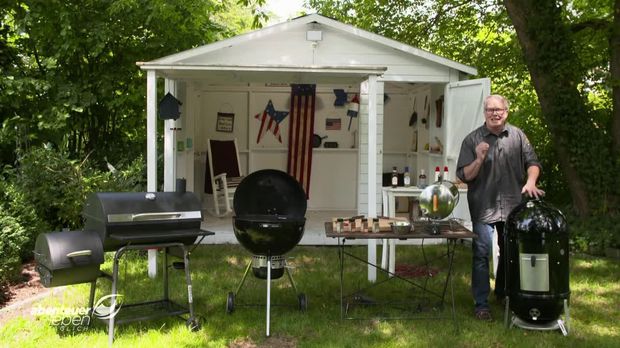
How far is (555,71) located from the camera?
8.14m

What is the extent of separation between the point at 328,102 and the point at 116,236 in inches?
260

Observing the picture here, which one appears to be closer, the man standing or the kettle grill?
the kettle grill

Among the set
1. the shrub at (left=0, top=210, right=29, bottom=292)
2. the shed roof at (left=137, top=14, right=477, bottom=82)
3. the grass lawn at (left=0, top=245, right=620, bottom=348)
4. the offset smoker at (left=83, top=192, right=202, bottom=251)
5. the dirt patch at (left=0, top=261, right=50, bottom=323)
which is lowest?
the dirt patch at (left=0, top=261, right=50, bottom=323)

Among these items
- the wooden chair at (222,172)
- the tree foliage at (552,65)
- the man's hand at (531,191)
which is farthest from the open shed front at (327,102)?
the man's hand at (531,191)

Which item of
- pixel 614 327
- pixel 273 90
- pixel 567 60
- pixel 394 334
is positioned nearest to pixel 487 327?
pixel 394 334

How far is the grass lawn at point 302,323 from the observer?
439 cm

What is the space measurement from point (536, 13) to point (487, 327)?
4.94 meters

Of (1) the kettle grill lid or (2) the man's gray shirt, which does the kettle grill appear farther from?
(2) the man's gray shirt

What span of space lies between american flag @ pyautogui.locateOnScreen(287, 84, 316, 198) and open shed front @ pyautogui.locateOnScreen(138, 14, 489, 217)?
0.17m

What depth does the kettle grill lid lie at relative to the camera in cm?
509

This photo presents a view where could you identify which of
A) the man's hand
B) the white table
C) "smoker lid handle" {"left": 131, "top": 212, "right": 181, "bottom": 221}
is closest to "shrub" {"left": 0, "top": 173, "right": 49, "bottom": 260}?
"smoker lid handle" {"left": 131, "top": 212, "right": 181, "bottom": 221}

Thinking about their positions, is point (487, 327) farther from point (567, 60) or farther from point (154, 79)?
point (567, 60)

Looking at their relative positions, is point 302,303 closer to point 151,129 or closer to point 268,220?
point 268,220

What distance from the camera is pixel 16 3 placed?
910cm
